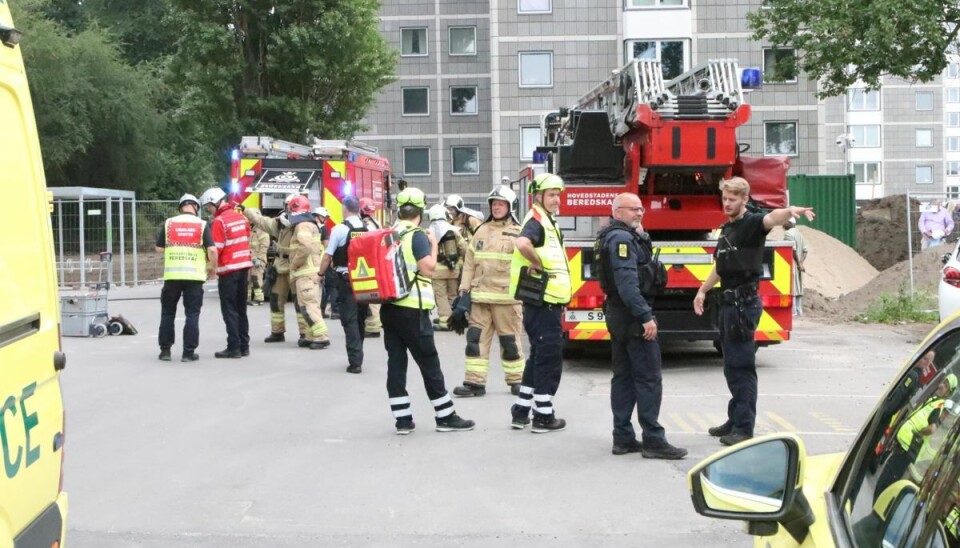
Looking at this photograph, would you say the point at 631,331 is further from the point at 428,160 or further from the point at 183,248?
the point at 428,160

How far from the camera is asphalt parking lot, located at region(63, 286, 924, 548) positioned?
246 inches

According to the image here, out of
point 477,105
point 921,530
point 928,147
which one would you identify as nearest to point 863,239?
point 477,105

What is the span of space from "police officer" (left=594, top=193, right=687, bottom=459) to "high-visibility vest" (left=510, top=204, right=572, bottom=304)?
596 millimetres

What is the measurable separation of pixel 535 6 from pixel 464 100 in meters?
7.89

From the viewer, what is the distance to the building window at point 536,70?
41438 mm

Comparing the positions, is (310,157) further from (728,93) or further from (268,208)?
(728,93)

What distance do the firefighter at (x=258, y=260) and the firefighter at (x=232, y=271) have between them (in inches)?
263

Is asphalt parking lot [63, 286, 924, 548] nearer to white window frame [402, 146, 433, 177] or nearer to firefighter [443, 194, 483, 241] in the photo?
firefighter [443, 194, 483, 241]

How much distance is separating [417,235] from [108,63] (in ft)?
103

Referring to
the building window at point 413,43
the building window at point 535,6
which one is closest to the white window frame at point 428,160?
the building window at point 413,43

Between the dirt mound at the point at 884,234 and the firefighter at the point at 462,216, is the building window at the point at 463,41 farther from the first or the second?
the firefighter at the point at 462,216

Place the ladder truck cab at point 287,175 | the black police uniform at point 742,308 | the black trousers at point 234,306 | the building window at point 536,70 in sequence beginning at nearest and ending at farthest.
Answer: the black police uniform at point 742,308
the black trousers at point 234,306
the ladder truck cab at point 287,175
the building window at point 536,70

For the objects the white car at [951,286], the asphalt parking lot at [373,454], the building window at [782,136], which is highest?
the building window at [782,136]

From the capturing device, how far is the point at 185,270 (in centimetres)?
1308
